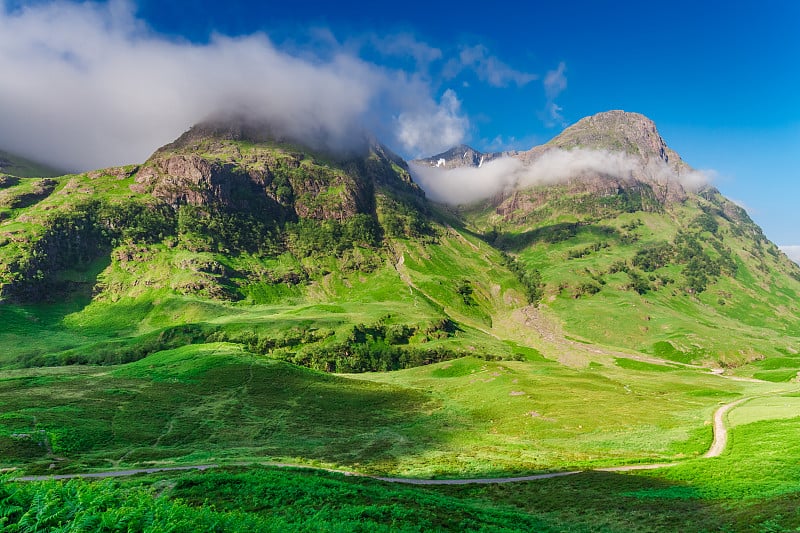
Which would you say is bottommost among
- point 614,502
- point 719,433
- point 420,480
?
point 420,480

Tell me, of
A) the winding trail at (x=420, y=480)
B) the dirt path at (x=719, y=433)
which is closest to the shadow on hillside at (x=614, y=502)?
the winding trail at (x=420, y=480)

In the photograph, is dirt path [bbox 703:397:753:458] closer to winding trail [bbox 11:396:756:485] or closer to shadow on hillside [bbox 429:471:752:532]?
winding trail [bbox 11:396:756:485]

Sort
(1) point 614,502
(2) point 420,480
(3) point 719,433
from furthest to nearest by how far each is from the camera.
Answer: (3) point 719,433 → (2) point 420,480 → (1) point 614,502

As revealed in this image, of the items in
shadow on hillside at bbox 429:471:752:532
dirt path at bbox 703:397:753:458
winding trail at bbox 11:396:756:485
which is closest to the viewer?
shadow on hillside at bbox 429:471:752:532

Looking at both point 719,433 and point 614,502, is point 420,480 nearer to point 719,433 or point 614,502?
point 614,502

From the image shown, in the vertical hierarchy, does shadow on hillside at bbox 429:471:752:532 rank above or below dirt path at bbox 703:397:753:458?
above

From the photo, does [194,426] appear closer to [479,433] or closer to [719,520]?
[479,433]

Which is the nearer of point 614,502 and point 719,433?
point 614,502

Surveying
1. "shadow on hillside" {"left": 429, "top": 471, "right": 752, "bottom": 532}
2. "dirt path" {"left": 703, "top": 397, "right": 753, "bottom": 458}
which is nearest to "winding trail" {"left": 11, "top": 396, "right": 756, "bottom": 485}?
"dirt path" {"left": 703, "top": 397, "right": 753, "bottom": 458}

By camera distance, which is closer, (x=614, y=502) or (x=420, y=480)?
(x=614, y=502)

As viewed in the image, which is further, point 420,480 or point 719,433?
point 719,433

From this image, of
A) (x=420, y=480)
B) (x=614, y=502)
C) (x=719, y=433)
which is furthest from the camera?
(x=719, y=433)

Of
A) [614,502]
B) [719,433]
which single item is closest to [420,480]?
[614,502]

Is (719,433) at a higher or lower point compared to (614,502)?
lower
